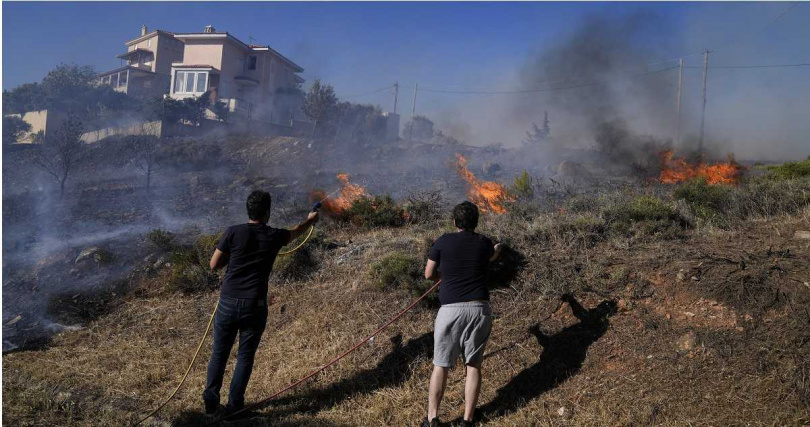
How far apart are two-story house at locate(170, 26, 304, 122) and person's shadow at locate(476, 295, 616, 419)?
3282cm

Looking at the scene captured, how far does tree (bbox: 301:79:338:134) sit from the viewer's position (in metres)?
35.1

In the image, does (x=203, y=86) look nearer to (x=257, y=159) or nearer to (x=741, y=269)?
(x=257, y=159)

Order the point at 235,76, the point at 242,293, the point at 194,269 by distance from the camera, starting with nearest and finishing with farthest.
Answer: the point at 242,293 < the point at 194,269 < the point at 235,76

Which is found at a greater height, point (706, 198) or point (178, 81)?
point (178, 81)

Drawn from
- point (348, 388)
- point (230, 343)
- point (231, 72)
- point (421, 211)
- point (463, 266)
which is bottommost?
point (348, 388)

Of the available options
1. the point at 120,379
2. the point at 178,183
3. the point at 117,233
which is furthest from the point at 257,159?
the point at 120,379

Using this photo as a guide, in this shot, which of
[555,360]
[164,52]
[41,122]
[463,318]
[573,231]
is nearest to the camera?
[463,318]

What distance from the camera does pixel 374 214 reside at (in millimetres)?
10352

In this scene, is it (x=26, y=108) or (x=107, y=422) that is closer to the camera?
(x=107, y=422)

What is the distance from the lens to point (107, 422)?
4477mm

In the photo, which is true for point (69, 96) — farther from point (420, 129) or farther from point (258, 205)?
point (258, 205)

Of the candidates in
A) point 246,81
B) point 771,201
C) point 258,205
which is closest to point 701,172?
point 771,201

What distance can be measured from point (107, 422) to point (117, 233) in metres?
9.70

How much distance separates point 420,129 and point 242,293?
45.1 meters
